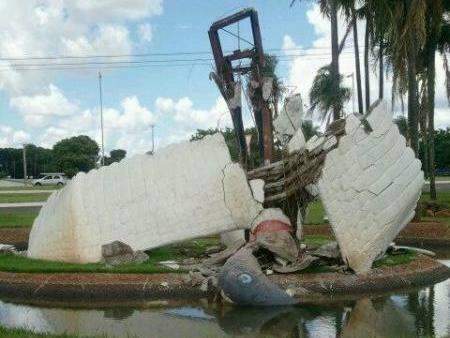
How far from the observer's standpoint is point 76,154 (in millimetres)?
85562

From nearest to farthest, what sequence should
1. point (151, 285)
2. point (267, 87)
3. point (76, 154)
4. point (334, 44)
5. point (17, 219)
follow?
point (151, 285)
point (267, 87)
point (17, 219)
point (334, 44)
point (76, 154)

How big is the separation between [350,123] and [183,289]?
4178 millimetres

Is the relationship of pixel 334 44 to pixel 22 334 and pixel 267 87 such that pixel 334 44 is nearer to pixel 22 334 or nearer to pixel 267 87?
pixel 267 87

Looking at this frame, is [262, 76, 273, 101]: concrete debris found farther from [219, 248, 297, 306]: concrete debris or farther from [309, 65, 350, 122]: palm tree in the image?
[309, 65, 350, 122]: palm tree

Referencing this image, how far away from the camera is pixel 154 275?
12047mm

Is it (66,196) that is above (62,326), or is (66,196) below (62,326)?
above

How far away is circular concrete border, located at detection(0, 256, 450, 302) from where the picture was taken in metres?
11.5

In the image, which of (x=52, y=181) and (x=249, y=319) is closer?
(x=249, y=319)

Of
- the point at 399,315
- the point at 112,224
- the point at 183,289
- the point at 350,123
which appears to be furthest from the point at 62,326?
the point at 350,123

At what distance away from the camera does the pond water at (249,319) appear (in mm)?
9031

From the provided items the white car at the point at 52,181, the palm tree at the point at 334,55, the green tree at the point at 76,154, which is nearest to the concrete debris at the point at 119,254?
the palm tree at the point at 334,55

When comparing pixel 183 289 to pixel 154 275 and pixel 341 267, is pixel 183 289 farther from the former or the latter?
pixel 341 267

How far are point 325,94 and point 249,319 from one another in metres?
20.5

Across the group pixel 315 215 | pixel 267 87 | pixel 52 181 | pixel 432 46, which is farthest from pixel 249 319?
pixel 52 181
